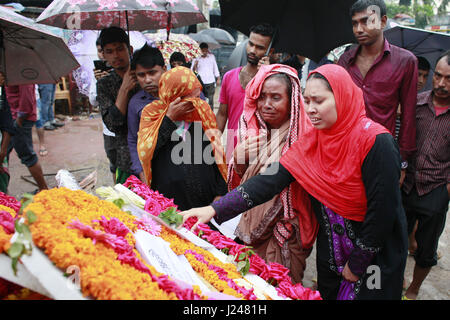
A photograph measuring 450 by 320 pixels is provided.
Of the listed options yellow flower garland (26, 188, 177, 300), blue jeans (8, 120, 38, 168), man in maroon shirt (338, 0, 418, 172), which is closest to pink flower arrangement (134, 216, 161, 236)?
yellow flower garland (26, 188, 177, 300)

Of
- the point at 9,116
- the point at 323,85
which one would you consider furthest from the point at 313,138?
the point at 9,116

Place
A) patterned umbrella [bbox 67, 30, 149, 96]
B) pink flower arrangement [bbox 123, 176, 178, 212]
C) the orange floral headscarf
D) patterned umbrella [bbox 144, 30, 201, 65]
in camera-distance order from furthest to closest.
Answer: patterned umbrella [bbox 144, 30, 201, 65], patterned umbrella [bbox 67, 30, 149, 96], the orange floral headscarf, pink flower arrangement [bbox 123, 176, 178, 212]

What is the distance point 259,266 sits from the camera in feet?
4.82

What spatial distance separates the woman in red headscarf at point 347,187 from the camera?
1528 mm

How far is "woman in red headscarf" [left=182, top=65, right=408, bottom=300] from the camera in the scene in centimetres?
153

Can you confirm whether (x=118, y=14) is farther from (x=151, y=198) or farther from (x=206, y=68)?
(x=206, y=68)

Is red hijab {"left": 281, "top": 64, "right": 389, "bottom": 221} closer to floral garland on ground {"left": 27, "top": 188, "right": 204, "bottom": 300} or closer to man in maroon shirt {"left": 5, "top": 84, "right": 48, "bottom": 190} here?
floral garland on ground {"left": 27, "top": 188, "right": 204, "bottom": 300}

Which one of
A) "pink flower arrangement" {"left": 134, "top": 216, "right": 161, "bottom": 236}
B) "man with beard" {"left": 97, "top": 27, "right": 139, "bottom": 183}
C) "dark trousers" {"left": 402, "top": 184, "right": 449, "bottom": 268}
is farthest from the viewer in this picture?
"man with beard" {"left": 97, "top": 27, "right": 139, "bottom": 183}

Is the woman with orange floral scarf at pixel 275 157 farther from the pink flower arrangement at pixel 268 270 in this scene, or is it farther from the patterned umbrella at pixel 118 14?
the patterned umbrella at pixel 118 14

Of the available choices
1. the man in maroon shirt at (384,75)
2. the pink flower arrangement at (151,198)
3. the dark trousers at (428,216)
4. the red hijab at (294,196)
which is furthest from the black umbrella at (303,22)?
the pink flower arrangement at (151,198)

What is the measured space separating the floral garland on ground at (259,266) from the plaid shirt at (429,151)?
1.73m

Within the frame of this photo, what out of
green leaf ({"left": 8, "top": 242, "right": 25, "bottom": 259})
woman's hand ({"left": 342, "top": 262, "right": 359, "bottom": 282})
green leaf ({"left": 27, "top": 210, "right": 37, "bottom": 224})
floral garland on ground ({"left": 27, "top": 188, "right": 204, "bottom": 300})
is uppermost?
green leaf ({"left": 27, "top": 210, "right": 37, "bottom": 224})

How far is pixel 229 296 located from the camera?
1163 mm

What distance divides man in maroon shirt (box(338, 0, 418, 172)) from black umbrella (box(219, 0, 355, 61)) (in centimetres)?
55
